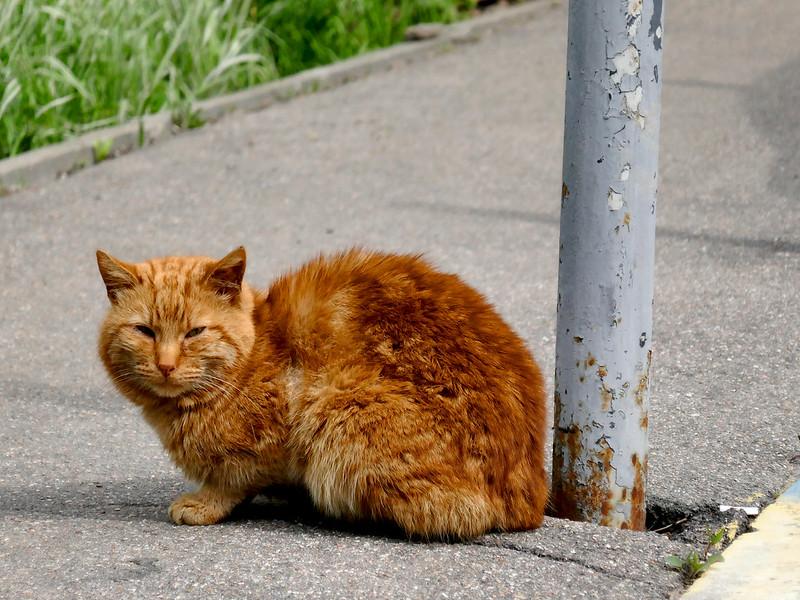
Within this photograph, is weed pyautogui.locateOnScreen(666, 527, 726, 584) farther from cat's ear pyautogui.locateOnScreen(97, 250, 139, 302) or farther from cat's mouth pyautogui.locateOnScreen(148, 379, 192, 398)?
cat's ear pyautogui.locateOnScreen(97, 250, 139, 302)

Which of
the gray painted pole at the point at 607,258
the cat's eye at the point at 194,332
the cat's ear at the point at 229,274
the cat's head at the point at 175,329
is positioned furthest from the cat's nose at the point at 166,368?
the gray painted pole at the point at 607,258

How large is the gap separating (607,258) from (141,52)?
232 inches

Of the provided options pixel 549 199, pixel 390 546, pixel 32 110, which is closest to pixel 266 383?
pixel 390 546

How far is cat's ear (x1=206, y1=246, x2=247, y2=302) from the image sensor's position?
3313 mm

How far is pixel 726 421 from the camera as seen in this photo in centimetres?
409

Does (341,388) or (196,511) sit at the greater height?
(341,388)

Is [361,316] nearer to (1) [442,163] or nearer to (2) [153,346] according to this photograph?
(2) [153,346]

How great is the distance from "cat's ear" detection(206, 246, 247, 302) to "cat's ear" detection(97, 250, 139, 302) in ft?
0.70

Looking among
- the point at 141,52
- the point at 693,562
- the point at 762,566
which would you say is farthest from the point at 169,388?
the point at 141,52

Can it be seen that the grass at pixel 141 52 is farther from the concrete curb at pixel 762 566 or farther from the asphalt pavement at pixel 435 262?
the concrete curb at pixel 762 566

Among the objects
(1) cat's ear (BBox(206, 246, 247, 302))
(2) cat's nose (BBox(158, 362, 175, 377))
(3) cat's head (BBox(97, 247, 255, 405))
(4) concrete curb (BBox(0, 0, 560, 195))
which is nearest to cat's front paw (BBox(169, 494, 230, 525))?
(3) cat's head (BBox(97, 247, 255, 405))

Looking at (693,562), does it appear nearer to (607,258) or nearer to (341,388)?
(607,258)

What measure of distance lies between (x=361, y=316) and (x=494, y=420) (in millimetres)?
460

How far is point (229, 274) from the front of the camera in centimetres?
334
